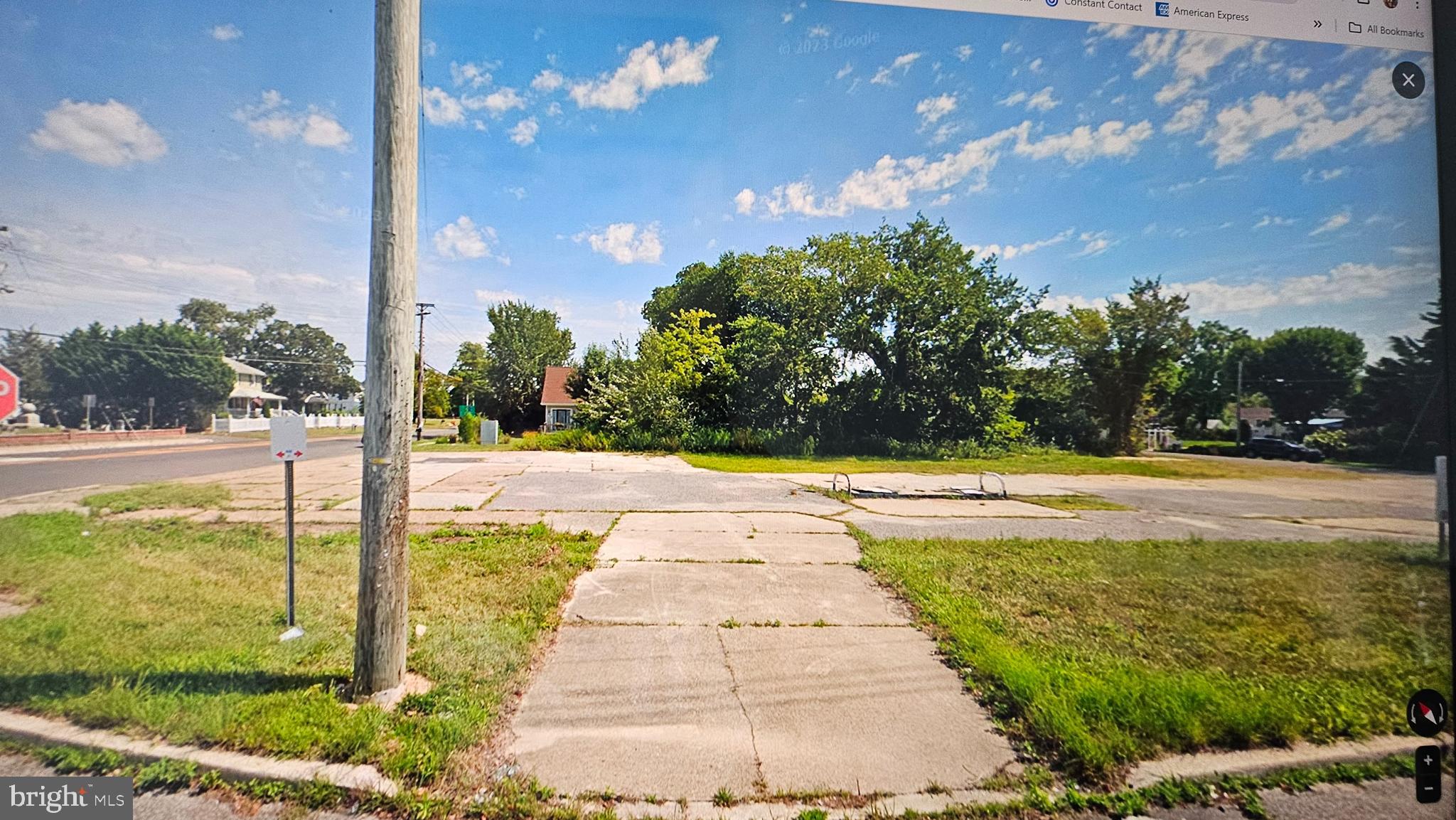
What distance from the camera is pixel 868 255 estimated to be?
2438 mm

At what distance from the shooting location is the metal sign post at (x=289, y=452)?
6.32ft

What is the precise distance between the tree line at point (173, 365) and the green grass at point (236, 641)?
0.54 metres

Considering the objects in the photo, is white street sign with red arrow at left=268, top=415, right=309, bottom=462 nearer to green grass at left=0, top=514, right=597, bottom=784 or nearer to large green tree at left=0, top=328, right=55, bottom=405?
green grass at left=0, top=514, right=597, bottom=784

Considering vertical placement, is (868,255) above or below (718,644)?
above

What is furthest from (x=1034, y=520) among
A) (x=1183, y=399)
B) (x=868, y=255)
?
(x=868, y=255)

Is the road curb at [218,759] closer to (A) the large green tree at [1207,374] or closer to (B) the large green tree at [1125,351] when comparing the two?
(B) the large green tree at [1125,351]

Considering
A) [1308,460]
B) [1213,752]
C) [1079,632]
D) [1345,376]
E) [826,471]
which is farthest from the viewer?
[826,471]

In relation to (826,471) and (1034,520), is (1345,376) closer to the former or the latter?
(1034,520)

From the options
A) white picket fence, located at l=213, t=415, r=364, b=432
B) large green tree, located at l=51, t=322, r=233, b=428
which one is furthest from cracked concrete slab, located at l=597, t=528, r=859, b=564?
large green tree, located at l=51, t=322, r=233, b=428

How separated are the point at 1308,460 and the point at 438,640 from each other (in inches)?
130

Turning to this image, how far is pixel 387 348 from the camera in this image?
65.3 inches

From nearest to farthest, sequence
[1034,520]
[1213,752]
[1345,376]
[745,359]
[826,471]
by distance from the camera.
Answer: [1213,752], [1345,376], [1034,520], [826,471], [745,359]

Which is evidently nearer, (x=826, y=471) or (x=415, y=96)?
(x=415, y=96)

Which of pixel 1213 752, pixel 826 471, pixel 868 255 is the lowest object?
pixel 1213 752
